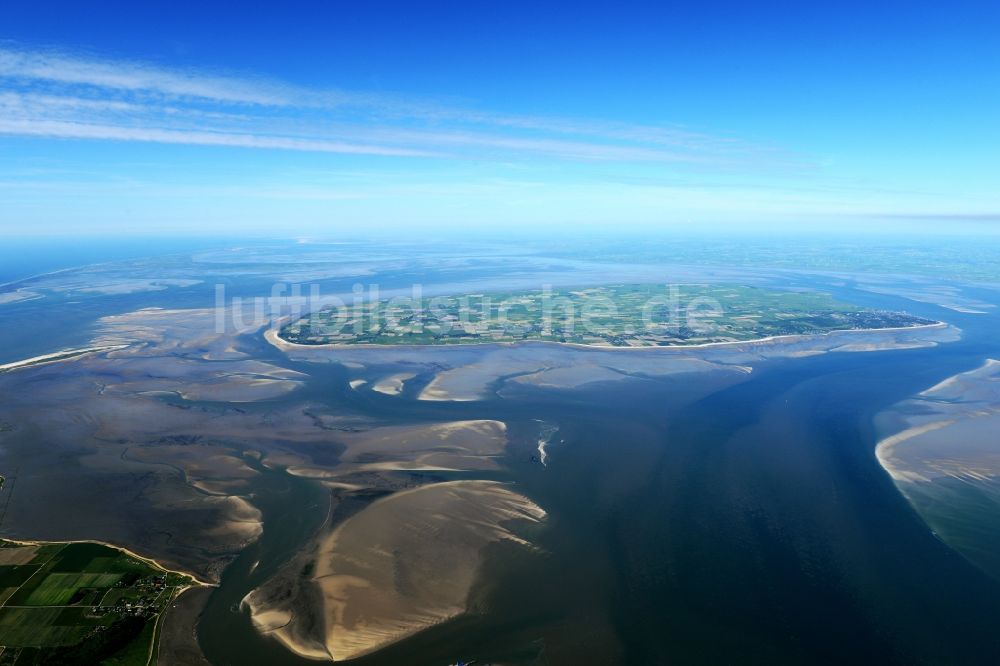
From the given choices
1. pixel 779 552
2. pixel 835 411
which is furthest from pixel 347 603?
pixel 835 411

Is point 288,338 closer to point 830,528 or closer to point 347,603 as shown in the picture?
point 347,603

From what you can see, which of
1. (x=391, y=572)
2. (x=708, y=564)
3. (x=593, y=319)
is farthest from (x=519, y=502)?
(x=593, y=319)

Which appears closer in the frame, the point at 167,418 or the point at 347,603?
the point at 347,603

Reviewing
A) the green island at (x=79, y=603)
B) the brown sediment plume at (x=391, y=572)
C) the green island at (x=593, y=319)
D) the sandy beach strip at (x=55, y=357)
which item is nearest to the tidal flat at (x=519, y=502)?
the brown sediment plume at (x=391, y=572)

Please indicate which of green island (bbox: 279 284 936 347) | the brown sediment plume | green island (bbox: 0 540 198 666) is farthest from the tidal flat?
green island (bbox: 279 284 936 347)

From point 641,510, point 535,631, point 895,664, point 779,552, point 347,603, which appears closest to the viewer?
point 895,664

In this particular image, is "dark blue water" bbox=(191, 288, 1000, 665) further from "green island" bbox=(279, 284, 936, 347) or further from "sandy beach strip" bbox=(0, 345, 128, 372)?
"sandy beach strip" bbox=(0, 345, 128, 372)
